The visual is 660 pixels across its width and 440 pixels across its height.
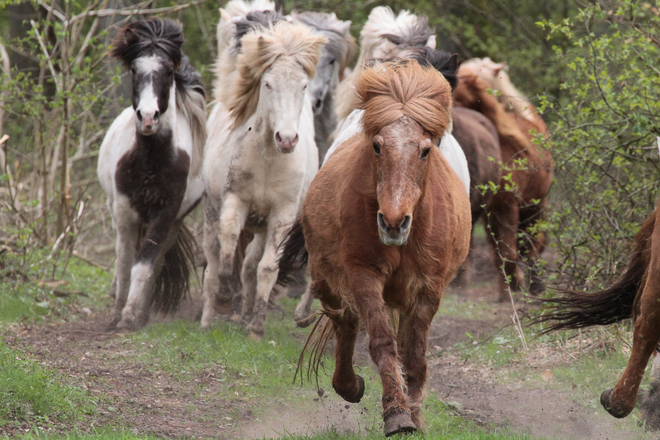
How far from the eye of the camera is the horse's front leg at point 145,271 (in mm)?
7395

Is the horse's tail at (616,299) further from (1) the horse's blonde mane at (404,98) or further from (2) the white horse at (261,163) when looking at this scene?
(2) the white horse at (261,163)

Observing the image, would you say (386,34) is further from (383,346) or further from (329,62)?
(383,346)

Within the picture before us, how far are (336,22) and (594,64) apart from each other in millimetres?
3689

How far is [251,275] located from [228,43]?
267 centimetres

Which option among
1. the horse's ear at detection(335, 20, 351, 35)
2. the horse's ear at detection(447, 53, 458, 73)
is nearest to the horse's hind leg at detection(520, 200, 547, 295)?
the horse's ear at detection(447, 53, 458, 73)

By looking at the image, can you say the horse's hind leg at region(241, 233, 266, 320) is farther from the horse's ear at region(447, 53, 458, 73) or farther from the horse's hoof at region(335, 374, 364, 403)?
the horse's hoof at region(335, 374, 364, 403)

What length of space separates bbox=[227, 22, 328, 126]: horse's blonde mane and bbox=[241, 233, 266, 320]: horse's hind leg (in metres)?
1.25

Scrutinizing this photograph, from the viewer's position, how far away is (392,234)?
3867mm

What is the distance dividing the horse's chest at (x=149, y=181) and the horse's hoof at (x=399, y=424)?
13.8ft

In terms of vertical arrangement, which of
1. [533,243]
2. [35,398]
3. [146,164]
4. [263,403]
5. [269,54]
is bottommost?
[533,243]

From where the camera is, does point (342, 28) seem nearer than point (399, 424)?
No

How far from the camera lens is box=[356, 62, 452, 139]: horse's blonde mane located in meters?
4.20

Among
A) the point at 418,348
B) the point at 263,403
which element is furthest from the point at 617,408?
the point at 263,403

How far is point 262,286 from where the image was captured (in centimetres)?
720
